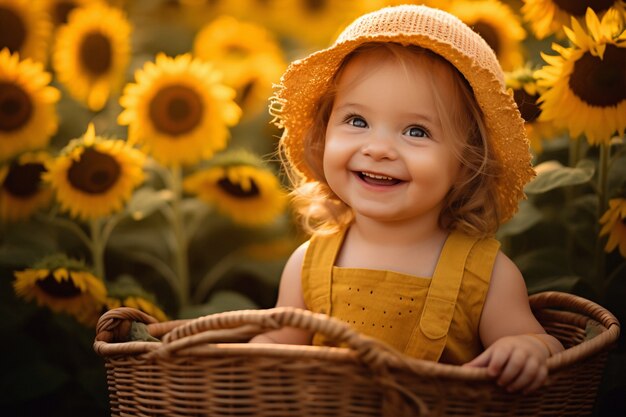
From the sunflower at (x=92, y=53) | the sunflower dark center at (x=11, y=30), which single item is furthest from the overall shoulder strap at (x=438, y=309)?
the sunflower dark center at (x=11, y=30)

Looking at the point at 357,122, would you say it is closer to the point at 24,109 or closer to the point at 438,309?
the point at 438,309

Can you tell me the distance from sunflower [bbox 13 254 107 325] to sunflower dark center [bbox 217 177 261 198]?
485 millimetres

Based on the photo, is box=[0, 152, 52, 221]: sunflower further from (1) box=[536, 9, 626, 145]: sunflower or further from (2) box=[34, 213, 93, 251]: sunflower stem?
(1) box=[536, 9, 626, 145]: sunflower

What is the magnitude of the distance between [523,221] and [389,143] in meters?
0.59

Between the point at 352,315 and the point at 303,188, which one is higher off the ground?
the point at 303,188

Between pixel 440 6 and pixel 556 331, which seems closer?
pixel 556 331

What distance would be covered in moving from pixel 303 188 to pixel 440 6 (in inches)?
26.0

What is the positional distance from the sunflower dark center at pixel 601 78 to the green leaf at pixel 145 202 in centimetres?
106

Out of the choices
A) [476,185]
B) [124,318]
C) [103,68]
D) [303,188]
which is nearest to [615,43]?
[476,185]

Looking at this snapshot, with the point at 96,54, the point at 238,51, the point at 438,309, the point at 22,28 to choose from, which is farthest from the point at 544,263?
the point at 22,28

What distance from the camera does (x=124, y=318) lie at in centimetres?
147

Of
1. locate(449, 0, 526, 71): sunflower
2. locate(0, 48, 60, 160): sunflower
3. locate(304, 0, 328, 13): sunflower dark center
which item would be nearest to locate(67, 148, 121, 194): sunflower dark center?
Result: locate(0, 48, 60, 160): sunflower

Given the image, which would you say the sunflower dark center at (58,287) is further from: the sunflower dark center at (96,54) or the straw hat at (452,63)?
the sunflower dark center at (96,54)

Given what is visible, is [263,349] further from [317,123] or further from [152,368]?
[317,123]
